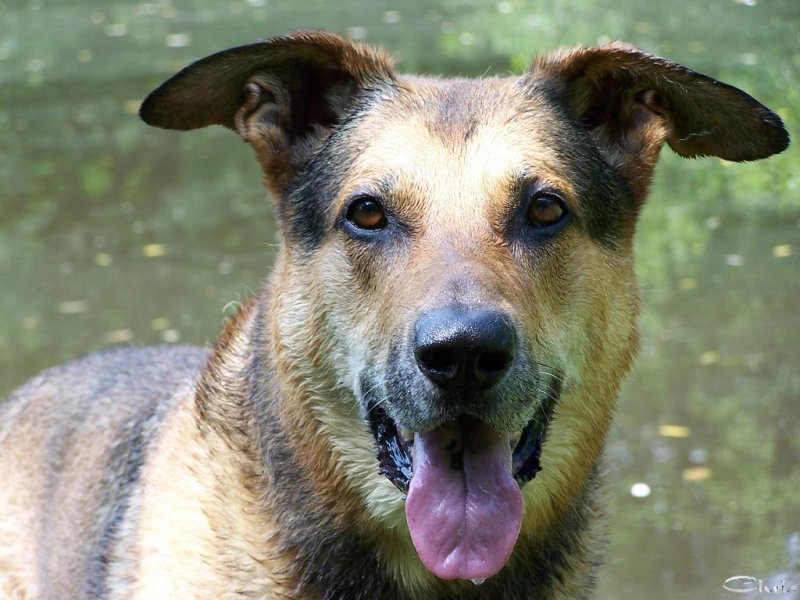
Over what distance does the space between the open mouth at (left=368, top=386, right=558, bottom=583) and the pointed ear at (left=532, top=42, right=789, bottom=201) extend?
1.17m

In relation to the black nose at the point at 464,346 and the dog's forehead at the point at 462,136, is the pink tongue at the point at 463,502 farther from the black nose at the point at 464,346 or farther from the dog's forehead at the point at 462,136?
the dog's forehead at the point at 462,136

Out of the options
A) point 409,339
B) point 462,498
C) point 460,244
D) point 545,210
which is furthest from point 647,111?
point 462,498

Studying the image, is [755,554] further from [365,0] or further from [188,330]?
[365,0]

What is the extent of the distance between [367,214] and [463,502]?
0.97 meters

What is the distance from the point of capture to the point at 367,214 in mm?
3836

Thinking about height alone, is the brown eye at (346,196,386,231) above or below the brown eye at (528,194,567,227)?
below

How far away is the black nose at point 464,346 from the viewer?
321cm

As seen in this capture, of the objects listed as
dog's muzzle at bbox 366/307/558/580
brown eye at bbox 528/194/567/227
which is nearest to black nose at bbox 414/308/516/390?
dog's muzzle at bbox 366/307/558/580

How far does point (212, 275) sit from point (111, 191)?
2178 mm

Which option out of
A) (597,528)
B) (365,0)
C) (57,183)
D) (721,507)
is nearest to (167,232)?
(57,183)

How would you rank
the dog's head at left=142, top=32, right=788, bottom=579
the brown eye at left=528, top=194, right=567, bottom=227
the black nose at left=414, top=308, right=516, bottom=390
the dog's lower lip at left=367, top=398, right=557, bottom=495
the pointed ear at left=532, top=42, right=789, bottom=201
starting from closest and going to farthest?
1. the black nose at left=414, top=308, right=516, bottom=390
2. the dog's head at left=142, top=32, right=788, bottom=579
3. the dog's lower lip at left=367, top=398, right=557, bottom=495
4. the brown eye at left=528, top=194, right=567, bottom=227
5. the pointed ear at left=532, top=42, right=789, bottom=201

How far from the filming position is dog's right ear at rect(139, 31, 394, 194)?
4.02 metres

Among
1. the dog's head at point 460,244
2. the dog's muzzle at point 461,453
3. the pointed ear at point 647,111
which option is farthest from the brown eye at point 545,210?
the dog's muzzle at point 461,453

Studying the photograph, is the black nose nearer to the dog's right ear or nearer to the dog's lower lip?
the dog's lower lip
